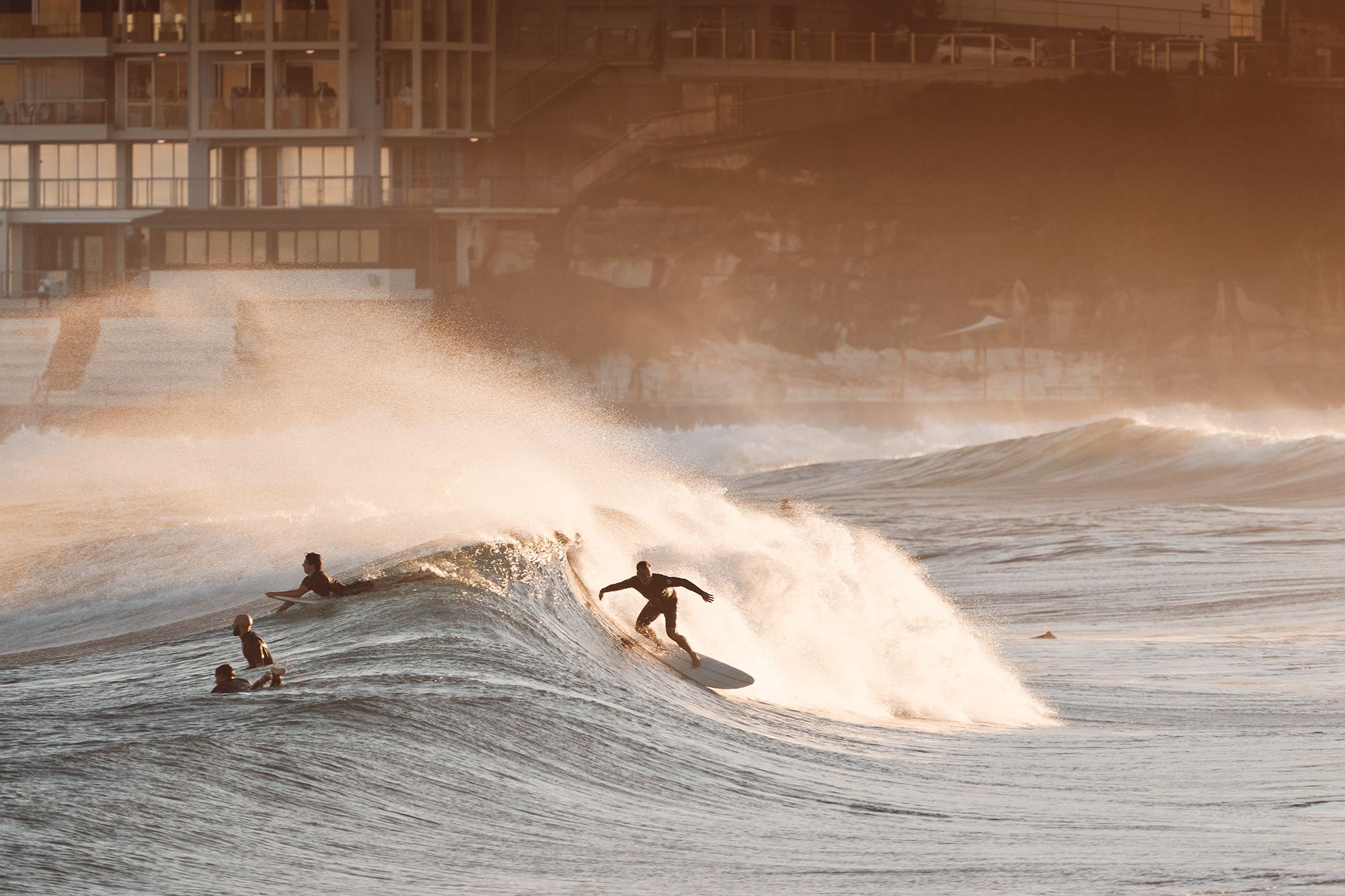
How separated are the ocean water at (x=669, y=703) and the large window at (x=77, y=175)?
37.4 metres

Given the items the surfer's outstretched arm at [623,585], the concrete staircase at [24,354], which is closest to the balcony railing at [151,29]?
the concrete staircase at [24,354]

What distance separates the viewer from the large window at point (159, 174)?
204 ft

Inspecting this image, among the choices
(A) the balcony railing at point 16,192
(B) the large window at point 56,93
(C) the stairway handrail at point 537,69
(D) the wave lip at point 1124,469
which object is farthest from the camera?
(C) the stairway handrail at point 537,69

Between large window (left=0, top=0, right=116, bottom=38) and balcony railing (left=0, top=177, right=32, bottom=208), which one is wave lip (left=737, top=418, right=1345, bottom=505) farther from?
large window (left=0, top=0, right=116, bottom=38)

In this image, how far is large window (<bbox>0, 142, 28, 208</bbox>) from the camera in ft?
203

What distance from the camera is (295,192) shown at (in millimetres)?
61562

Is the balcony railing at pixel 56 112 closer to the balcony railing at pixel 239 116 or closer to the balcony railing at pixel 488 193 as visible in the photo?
the balcony railing at pixel 239 116

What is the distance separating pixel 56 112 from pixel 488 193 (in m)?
18.7

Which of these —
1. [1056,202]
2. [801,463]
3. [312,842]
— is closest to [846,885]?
[312,842]

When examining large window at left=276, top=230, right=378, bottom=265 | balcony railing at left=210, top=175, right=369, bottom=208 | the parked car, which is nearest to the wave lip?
large window at left=276, top=230, right=378, bottom=265

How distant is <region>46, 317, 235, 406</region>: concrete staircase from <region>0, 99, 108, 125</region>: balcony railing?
43.3 ft

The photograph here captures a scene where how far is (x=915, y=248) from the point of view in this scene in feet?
207

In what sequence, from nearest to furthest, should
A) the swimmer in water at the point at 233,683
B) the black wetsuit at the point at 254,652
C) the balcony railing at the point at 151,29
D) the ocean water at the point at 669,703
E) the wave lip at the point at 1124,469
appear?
the ocean water at the point at 669,703 < the swimmer in water at the point at 233,683 < the black wetsuit at the point at 254,652 < the wave lip at the point at 1124,469 < the balcony railing at the point at 151,29

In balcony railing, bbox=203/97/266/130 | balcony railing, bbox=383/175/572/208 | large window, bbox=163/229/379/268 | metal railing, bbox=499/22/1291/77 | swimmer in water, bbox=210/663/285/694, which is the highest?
metal railing, bbox=499/22/1291/77
